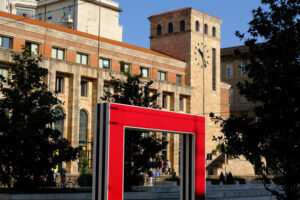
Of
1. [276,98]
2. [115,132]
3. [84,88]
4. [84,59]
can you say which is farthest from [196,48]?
[276,98]

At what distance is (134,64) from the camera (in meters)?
50.5

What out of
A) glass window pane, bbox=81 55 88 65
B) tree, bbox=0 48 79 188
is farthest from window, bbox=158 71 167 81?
tree, bbox=0 48 79 188

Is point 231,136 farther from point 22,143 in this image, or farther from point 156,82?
point 156,82

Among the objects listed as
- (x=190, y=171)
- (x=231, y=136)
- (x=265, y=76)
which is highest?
(x=265, y=76)

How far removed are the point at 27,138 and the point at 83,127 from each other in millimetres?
22412

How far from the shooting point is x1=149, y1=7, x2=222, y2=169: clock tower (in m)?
56.2

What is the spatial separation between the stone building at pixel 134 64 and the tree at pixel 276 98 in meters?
27.6

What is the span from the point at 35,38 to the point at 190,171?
2851 cm

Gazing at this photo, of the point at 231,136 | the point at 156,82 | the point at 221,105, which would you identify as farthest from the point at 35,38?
the point at 231,136

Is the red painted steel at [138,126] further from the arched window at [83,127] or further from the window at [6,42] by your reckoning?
the arched window at [83,127]

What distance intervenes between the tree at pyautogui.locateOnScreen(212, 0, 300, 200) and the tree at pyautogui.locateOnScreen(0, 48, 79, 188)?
1323cm

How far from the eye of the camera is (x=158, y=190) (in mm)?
29094

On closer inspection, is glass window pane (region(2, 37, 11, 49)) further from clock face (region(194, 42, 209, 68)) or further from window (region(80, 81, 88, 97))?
clock face (region(194, 42, 209, 68))

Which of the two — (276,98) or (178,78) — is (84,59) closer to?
(178,78)
